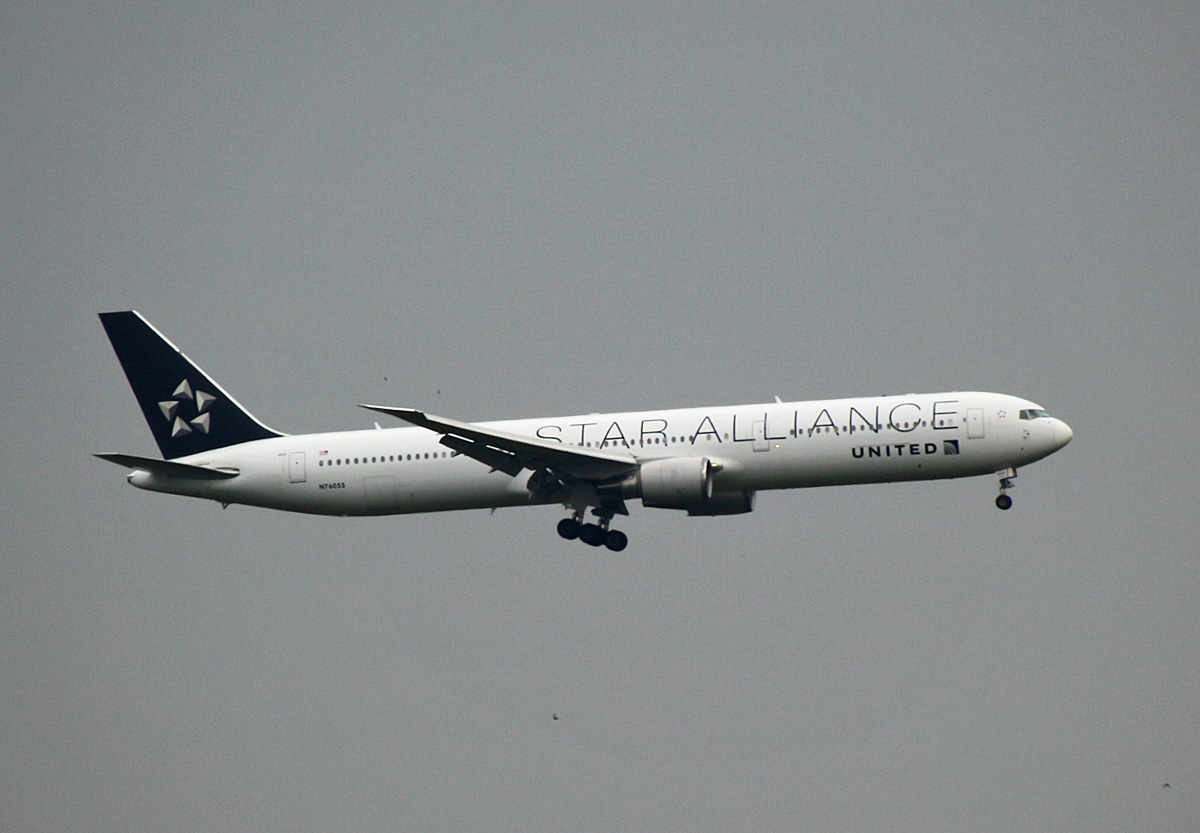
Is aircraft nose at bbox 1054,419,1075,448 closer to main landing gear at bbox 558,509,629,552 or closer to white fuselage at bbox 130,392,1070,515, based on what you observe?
white fuselage at bbox 130,392,1070,515

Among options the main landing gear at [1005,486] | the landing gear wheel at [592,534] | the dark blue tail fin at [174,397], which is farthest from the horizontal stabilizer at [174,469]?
the main landing gear at [1005,486]

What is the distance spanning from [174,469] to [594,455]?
1665cm

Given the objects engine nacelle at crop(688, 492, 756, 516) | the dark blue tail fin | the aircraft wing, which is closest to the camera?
the aircraft wing

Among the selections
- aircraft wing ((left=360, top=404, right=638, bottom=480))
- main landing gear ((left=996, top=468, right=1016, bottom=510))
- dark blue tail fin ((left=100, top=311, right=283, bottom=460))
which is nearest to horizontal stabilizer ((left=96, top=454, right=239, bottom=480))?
dark blue tail fin ((left=100, top=311, right=283, bottom=460))

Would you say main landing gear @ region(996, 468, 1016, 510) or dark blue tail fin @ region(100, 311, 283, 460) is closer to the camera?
main landing gear @ region(996, 468, 1016, 510)

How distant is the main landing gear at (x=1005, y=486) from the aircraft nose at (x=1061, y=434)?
5.66ft

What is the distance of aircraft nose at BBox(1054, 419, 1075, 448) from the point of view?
50.7 m

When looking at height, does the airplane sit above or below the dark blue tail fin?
below

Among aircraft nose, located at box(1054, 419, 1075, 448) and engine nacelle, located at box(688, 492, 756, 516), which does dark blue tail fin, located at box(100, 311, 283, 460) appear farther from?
aircraft nose, located at box(1054, 419, 1075, 448)

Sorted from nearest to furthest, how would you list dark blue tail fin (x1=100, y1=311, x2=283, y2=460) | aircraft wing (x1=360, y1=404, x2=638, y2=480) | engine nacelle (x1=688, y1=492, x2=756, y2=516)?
aircraft wing (x1=360, y1=404, x2=638, y2=480)
engine nacelle (x1=688, y1=492, x2=756, y2=516)
dark blue tail fin (x1=100, y1=311, x2=283, y2=460)

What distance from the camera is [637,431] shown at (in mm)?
53344

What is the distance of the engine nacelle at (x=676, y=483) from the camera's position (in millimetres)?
50531

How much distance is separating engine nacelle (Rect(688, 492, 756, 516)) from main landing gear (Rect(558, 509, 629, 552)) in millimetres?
2842

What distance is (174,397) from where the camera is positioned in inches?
2359
